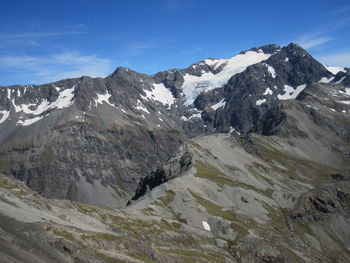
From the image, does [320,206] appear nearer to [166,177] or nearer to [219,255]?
[166,177]

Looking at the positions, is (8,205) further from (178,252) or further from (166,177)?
(166,177)

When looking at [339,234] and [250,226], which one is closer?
[250,226]

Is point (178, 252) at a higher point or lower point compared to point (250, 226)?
higher

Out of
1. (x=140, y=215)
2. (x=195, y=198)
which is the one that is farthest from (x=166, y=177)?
(x=140, y=215)

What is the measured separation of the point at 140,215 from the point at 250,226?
47.6m

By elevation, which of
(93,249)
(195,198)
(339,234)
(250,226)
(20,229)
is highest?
(20,229)

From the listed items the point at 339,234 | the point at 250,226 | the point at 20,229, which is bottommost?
the point at 339,234

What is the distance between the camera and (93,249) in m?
69.4

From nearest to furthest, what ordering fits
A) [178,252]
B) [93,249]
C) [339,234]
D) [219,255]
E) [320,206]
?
[93,249]
[178,252]
[219,255]
[339,234]
[320,206]

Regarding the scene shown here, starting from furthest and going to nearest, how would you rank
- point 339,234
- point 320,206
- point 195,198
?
point 320,206 → point 339,234 → point 195,198

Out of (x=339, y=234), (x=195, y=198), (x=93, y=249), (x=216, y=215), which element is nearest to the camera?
(x=93, y=249)

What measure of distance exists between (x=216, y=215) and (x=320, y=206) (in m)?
71.4

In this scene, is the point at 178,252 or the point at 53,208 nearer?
the point at 53,208

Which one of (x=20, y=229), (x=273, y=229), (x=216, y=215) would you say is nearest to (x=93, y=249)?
(x=20, y=229)
